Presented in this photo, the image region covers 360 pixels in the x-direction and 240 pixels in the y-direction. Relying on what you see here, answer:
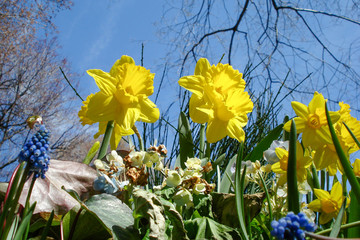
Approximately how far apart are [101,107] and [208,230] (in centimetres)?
30

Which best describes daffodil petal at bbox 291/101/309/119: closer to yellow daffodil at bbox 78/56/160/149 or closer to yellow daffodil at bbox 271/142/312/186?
yellow daffodil at bbox 271/142/312/186

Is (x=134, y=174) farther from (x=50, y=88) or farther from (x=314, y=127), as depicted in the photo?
(x=50, y=88)

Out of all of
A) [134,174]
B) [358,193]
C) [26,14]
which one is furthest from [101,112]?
[26,14]

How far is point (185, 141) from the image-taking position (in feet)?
3.10

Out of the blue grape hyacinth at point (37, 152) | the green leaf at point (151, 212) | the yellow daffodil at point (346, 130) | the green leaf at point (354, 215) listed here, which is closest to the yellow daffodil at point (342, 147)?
the yellow daffodil at point (346, 130)

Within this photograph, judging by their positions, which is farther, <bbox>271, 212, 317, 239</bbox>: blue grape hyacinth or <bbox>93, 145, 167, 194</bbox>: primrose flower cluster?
<bbox>93, 145, 167, 194</bbox>: primrose flower cluster

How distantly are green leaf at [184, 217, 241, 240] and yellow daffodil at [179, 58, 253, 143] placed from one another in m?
0.16

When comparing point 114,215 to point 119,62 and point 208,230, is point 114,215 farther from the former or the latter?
point 119,62

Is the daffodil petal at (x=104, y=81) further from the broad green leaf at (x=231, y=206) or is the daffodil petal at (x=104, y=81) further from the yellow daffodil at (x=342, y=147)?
the yellow daffodil at (x=342, y=147)

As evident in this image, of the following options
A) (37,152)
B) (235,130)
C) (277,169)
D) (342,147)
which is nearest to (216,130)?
(235,130)

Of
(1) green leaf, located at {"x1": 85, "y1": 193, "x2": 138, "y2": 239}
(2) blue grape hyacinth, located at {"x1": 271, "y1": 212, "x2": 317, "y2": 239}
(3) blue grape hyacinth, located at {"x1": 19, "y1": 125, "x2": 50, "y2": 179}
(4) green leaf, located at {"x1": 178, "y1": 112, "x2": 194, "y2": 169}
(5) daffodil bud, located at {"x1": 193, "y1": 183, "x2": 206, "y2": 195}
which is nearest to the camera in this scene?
(2) blue grape hyacinth, located at {"x1": 271, "y1": 212, "x2": 317, "y2": 239}

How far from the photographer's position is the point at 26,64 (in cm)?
750

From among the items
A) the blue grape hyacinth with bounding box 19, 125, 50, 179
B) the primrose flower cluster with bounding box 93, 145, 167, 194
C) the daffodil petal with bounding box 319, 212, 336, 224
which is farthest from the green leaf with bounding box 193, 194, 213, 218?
the blue grape hyacinth with bounding box 19, 125, 50, 179

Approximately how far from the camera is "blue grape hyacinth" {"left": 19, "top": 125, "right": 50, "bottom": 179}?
467 mm
